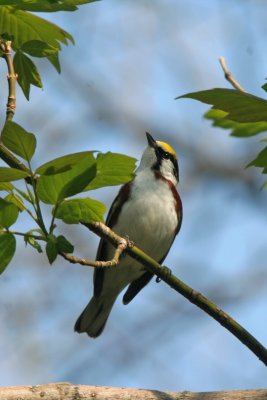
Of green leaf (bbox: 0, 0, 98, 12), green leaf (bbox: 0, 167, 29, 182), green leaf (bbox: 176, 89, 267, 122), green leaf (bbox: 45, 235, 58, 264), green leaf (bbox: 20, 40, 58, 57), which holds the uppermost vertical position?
green leaf (bbox: 20, 40, 58, 57)

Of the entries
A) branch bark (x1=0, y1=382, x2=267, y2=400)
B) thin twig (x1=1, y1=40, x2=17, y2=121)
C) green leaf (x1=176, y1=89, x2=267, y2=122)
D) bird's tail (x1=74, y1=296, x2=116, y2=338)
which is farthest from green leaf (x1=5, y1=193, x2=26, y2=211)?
bird's tail (x1=74, y1=296, x2=116, y2=338)

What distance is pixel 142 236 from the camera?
5723 millimetres

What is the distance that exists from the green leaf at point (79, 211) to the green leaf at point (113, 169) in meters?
0.07

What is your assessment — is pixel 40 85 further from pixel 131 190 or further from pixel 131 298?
pixel 131 298

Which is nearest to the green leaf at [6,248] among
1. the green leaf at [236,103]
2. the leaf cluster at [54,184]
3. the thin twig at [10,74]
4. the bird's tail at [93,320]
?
the leaf cluster at [54,184]

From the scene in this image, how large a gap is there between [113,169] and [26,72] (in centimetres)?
66

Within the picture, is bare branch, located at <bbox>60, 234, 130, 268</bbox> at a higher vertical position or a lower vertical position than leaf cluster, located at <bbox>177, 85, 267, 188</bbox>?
lower

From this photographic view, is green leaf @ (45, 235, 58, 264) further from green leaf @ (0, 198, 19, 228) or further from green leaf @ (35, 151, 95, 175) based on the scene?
green leaf @ (35, 151, 95, 175)

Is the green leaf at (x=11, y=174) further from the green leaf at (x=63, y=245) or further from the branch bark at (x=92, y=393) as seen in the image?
the branch bark at (x=92, y=393)

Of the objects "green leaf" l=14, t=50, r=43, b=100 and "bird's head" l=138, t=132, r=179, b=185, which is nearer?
"green leaf" l=14, t=50, r=43, b=100

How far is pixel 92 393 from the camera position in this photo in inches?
97.4

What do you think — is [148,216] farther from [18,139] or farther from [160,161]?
[18,139]

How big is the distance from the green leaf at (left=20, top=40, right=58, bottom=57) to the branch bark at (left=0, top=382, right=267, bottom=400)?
118 centimetres

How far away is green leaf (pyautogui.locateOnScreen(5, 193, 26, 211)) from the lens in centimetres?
200
